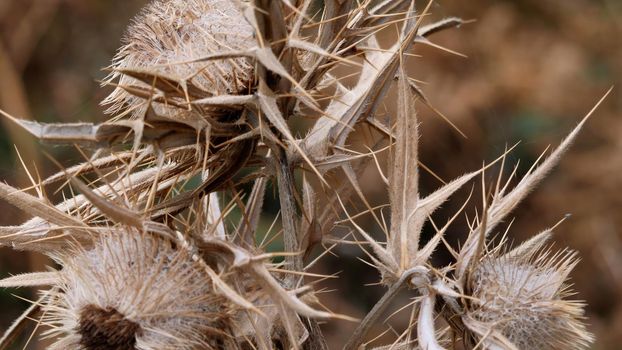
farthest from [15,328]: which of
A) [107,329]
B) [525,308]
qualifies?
[525,308]

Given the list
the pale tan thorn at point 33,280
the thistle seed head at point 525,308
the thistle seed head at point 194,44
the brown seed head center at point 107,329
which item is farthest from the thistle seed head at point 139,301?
the thistle seed head at point 525,308

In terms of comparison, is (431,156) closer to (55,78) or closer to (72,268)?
(55,78)

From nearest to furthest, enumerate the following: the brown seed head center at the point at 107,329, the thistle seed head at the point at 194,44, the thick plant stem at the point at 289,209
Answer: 1. the brown seed head center at the point at 107,329
2. the thistle seed head at the point at 194,44
3. the thick plant stem at the point at 289,209

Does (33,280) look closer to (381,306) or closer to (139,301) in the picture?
(139,301)

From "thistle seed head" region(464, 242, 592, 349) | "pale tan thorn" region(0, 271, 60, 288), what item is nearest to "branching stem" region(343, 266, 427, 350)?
"thistle seed head" region(464, 242, 592, 349)

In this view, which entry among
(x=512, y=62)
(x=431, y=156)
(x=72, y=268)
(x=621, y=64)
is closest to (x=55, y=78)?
(x=431, y=156)

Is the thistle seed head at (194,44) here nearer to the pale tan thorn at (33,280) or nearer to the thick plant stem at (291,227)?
the thick plant stem at (291,227)

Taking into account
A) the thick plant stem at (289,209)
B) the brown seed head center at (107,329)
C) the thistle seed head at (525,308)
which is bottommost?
the thistle seed head at (525,308)
